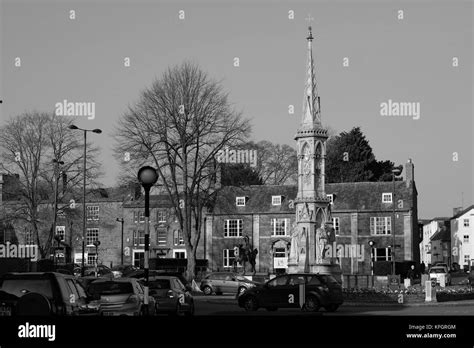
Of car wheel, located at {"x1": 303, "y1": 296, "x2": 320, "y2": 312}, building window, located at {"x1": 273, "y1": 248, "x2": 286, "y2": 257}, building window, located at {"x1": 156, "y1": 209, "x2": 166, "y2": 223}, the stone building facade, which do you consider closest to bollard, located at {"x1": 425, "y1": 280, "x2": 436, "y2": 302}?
car wheel, located at {"x1": 303, "y1": 296, "x2": 320, "y2": 312}

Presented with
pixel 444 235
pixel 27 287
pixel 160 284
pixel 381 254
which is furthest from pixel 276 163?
pixel 27 287

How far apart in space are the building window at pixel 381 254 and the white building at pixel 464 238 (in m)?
37.5

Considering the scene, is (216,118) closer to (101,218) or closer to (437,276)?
(437,276)

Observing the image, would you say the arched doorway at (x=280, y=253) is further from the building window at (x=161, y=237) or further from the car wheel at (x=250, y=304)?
the car wheel at (x=250, y=304)

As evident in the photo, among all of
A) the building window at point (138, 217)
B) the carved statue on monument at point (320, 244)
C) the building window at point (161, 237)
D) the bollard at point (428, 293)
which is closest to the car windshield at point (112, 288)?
the bollard at point (428, 293)

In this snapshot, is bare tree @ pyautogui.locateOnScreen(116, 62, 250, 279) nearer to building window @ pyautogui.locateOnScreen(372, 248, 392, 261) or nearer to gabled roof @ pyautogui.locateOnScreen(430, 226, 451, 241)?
building window @ pyautogui.locateOnScreen(372, 248, 392, 261)

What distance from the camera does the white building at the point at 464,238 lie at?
376 feet

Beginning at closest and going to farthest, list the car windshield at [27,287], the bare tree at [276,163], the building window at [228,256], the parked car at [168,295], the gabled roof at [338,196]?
1. the car windshield at [27,287]
2. the parked car at [168,295]
3. the gabled roof at [338,196]
4. the building window at [228,256]
5. the bare tree at [276,163]

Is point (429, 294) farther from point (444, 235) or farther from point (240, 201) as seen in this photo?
point (444, 235)

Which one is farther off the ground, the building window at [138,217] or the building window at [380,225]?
the building window at [138,217]

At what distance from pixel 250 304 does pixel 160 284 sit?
7.20m

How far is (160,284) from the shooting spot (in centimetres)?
2872

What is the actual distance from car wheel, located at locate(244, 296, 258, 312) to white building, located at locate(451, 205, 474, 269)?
276ft

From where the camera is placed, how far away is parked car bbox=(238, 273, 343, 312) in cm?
3369
